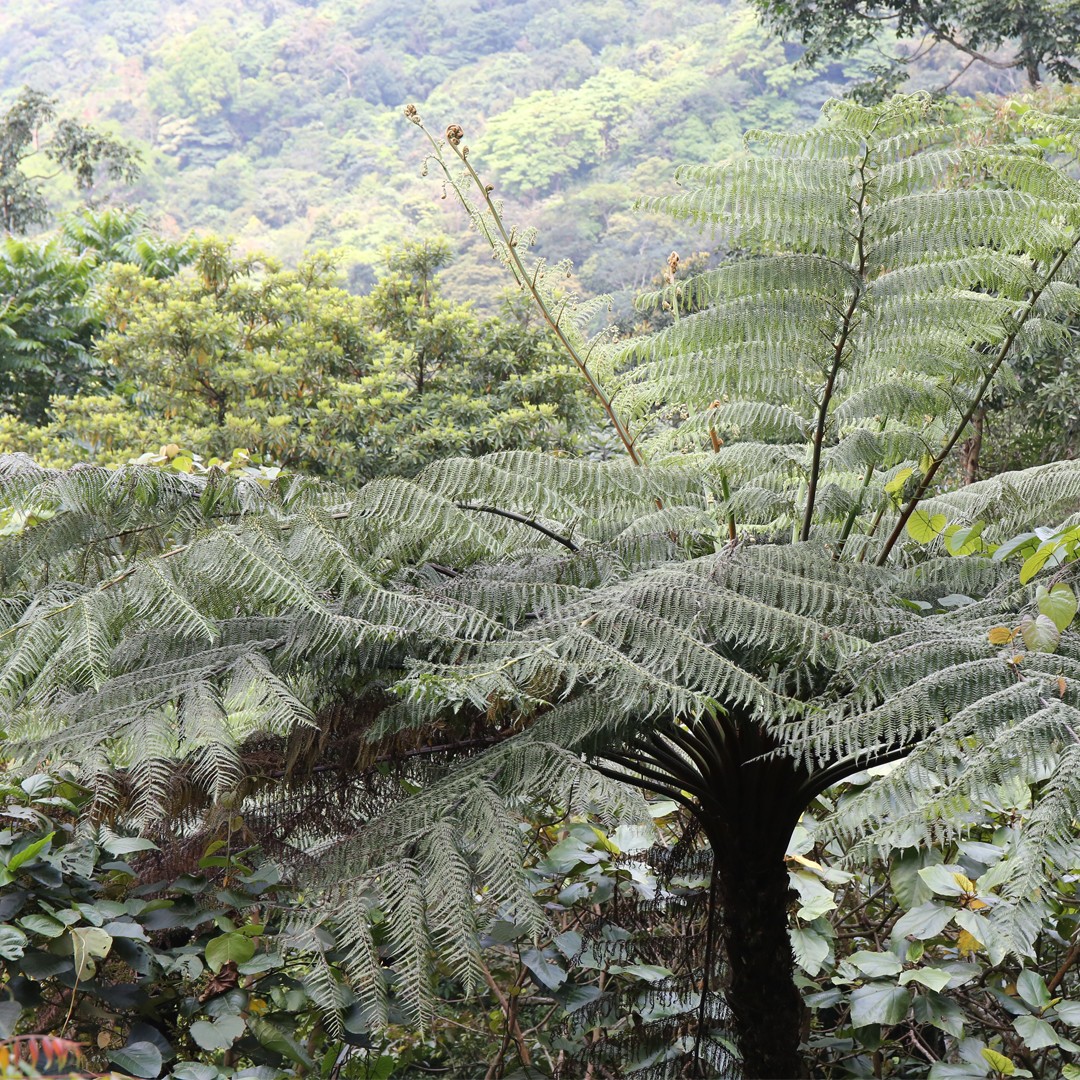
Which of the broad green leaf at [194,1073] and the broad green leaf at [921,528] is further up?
the broad green leaf at [921,528]

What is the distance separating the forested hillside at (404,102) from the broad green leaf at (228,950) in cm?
1903

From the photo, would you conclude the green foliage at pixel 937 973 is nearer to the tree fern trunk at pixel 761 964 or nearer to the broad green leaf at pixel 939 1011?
the broad green leaf at pixel 939 1011

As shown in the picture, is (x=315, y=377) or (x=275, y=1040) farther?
(x=315, y=377)

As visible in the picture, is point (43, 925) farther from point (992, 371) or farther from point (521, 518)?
point (992, 371)

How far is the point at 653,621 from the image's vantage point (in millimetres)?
1096

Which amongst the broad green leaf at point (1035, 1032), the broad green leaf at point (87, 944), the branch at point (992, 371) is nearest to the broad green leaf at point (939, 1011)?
the broad green leaf at point (1035, 1032)

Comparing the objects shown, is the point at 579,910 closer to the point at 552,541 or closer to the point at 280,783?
the point at 552,541

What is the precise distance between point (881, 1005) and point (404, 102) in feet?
114

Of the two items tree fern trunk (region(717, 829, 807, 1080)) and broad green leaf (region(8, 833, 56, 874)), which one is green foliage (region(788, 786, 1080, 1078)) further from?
broad green leaf (region(8, 833, 56, 874))

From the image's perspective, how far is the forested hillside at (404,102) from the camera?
24.3 m

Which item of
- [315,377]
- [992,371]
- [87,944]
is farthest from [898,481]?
[315,377]

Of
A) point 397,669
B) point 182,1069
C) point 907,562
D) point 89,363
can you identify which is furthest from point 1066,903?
point 89,363

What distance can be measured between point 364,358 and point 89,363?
3513 mm

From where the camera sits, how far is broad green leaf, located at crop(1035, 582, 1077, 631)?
1043 millimetres
